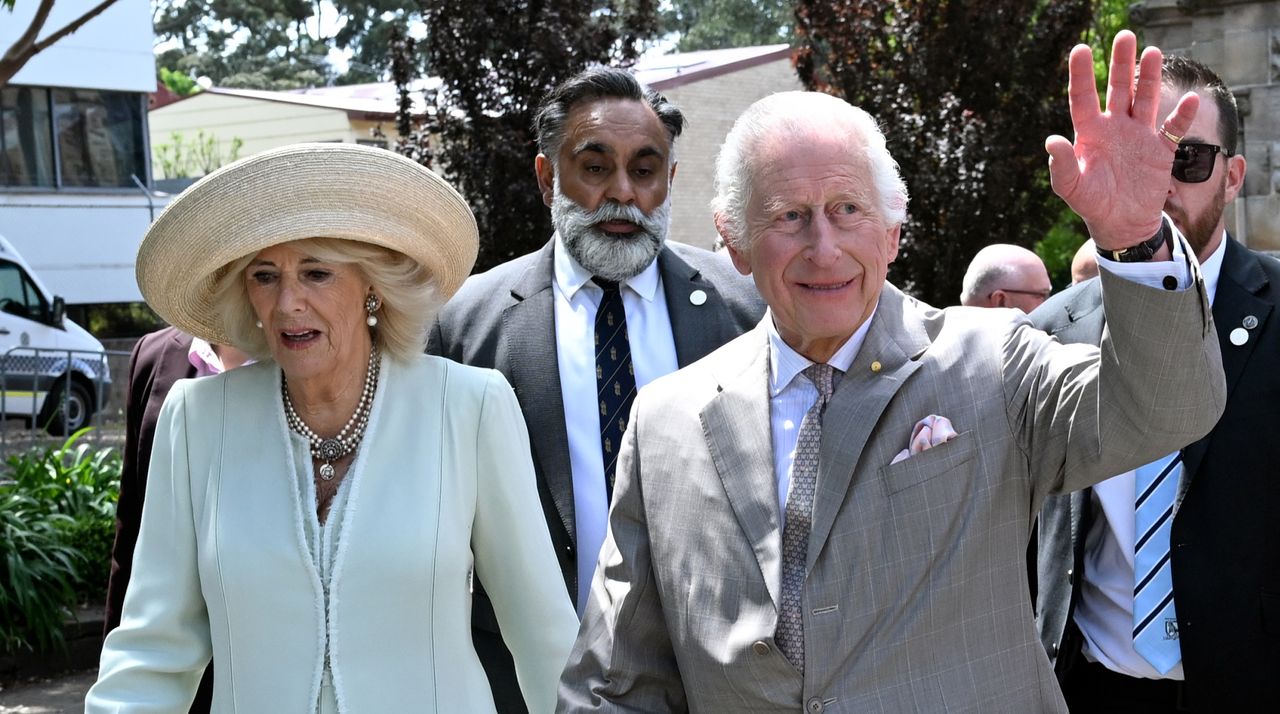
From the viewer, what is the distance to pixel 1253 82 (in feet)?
31.6

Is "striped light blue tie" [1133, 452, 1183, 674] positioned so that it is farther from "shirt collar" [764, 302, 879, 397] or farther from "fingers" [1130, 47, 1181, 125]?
"fingers" [1130, 47, 1181, 125]

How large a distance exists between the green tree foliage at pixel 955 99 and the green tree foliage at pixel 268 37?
1908 inches

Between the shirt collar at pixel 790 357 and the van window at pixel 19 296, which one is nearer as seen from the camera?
the shirt collar at pixel 790 357

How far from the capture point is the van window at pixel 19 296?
1858cm

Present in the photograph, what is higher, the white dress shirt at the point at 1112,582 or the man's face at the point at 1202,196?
the man's face at the point at 1202,196

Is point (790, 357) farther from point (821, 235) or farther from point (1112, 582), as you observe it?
point (1112, 582)

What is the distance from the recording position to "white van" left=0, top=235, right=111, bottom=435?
16.2 m

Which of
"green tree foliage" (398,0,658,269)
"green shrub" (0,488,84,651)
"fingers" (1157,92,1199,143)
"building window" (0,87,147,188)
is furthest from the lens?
"building window" (0,87,147,188)

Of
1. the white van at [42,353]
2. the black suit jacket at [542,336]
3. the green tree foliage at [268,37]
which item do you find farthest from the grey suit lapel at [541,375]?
the green tree foliage at [268,37]

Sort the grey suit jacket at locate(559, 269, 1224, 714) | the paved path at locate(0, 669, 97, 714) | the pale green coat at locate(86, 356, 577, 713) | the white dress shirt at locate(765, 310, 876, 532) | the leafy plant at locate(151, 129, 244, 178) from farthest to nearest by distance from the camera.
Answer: the leafy plant at locate(151, 129, 244, 178) → the paved path at locate(0, 669, 97, 714) → the pale green coat at locate(86, 356, 577, 713) → the white dress shirt at locate(765, 310, 876, 532) → the grey suit jacket at locate(559, 269, 1224, 714)

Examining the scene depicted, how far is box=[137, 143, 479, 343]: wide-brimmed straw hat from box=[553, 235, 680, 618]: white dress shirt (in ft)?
2.69

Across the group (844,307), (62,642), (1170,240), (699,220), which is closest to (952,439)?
(844,307)

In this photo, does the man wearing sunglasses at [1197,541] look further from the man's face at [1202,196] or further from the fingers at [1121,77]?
the fingers at [1121,77]

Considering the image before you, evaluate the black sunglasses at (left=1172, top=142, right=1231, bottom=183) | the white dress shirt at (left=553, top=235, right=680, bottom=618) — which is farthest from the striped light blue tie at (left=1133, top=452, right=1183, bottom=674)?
the white dress shirt at (left=553, top=235, right=680, bottom=618)
